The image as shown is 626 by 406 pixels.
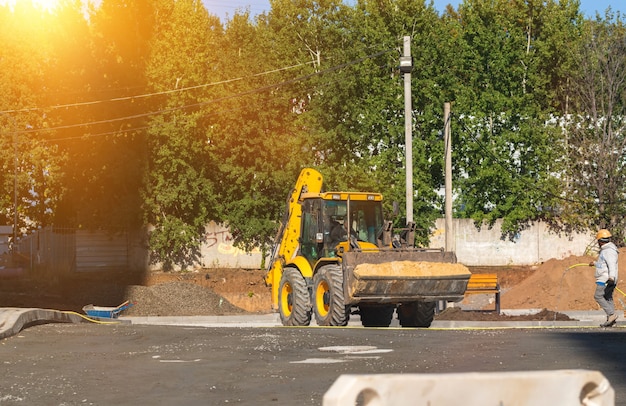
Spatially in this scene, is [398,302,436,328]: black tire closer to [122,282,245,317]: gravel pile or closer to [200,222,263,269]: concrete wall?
[122,282,245,317]: gravel pile

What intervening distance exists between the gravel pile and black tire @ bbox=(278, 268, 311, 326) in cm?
1422

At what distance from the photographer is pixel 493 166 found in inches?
1962

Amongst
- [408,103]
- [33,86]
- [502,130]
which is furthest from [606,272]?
[33,86]

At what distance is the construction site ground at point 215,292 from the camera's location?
35125mm

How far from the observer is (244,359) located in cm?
1316

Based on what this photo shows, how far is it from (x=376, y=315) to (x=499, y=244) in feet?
84.9

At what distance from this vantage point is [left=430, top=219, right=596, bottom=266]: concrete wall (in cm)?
4956

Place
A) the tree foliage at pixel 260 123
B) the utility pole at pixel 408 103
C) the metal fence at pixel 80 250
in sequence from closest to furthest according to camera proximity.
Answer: the utility pole at pixel 408 103, the tree foliage at pixel 260 123, the metal fence at pixel 80 250

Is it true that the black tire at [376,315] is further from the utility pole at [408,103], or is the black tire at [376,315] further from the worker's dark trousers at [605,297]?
the utility pole at [408,103]

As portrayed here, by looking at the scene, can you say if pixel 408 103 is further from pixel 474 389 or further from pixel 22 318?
pixel 474 389

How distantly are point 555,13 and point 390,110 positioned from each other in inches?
397

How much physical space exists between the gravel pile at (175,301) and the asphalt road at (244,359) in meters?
21.1

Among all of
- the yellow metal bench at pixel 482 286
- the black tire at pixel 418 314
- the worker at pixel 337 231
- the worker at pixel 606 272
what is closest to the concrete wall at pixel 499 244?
the yellow metal bench at pixel 482 286

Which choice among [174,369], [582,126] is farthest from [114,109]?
[174,369]
